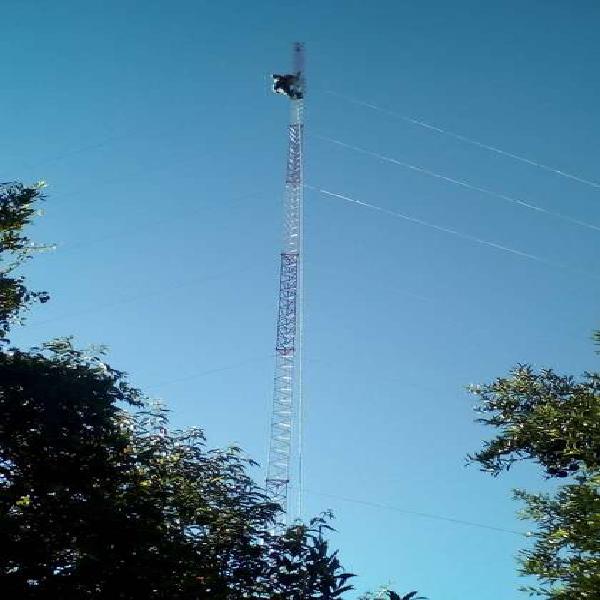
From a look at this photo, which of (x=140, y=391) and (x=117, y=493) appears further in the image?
(x=140, y=391)

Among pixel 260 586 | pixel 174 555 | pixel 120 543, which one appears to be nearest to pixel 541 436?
pixel 260 586

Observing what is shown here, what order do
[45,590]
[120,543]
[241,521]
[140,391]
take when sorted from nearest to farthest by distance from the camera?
[45,590], [120,543], [241,521], [140,391]

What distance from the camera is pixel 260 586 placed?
15.5m

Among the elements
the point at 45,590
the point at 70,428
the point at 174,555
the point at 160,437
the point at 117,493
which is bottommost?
the point at 45,590

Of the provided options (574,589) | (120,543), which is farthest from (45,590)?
(574,589)

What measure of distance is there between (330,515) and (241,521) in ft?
9.12

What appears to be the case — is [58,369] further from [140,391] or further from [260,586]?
[260,586]

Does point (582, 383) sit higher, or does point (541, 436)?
point (582, 383)

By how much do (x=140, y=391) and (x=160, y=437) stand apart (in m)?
2.09

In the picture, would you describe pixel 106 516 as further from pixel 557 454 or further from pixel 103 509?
pixel 557 454

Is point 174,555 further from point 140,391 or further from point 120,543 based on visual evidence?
point 140,391

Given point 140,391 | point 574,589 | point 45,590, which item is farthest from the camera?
point 140,391

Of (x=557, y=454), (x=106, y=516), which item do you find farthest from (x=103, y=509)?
(x=557, y=454)

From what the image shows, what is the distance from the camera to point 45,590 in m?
11.8
